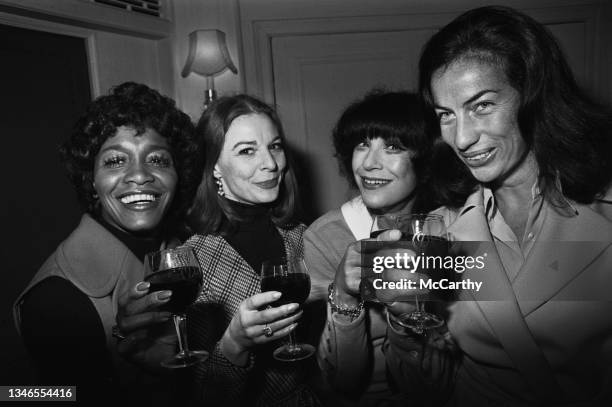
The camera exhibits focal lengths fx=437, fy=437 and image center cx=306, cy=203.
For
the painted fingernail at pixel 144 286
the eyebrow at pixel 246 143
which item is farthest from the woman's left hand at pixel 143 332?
the eyebrow at pixel 246 143

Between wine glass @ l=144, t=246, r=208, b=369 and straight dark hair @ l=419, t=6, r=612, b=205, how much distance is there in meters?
0.93

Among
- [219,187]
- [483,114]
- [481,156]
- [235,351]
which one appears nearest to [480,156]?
[481,156]

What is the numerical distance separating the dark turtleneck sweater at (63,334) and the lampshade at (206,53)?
197 centimetres

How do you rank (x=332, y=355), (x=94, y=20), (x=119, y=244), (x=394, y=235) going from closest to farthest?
(x=394, y=235) < (x=332, y=355) < (x=119, y=244) < (x=94, y=20)

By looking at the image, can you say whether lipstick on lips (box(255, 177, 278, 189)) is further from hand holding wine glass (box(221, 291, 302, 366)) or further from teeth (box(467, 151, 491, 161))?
teeth (box(467, 151, 491, 161))

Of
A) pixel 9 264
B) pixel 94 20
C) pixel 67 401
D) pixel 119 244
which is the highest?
pixel 94 20

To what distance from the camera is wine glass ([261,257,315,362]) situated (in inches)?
44.8

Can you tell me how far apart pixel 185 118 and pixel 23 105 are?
107 cm

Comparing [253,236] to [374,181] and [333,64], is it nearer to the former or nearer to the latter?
[374,181]

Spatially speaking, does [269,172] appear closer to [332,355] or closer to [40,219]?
[332,355]

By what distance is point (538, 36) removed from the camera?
1.23 m

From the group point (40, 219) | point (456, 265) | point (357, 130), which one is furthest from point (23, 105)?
point (456, 265)

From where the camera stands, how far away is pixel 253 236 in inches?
71.6

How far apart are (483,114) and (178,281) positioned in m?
0.96
